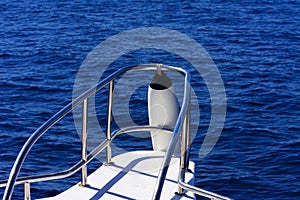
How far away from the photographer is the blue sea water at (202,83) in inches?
477

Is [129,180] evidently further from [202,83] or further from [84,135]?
[202,83]

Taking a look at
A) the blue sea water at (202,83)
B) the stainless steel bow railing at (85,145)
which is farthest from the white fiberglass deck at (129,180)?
the blue sea water at (202,83)

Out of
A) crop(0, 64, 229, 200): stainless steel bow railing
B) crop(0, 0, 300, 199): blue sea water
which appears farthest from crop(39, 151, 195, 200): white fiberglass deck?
crop(0, 0, 300, 199): blue sea water

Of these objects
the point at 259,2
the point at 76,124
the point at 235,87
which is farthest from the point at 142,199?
the point at 259,2

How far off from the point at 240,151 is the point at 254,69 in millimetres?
5768

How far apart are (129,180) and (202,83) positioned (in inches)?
475

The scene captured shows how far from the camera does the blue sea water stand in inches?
477

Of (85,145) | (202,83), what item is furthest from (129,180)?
(202,83)

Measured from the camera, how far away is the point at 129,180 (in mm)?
5316

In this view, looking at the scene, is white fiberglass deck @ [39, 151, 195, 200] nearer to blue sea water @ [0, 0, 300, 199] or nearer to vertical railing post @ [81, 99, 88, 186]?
vertical railing post @ [81, 99, 88, 186]

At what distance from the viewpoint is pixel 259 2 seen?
27.8 m

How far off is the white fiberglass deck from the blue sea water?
5002 millimetres

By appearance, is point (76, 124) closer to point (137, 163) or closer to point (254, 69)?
point (254, 69)

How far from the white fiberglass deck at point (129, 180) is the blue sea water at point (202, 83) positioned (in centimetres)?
500
